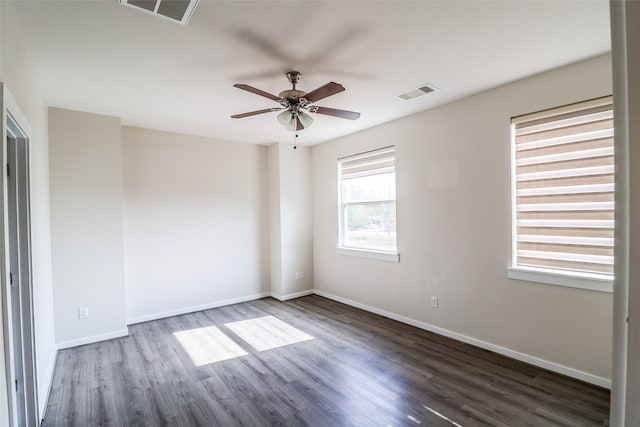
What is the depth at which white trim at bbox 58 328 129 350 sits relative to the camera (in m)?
3.44

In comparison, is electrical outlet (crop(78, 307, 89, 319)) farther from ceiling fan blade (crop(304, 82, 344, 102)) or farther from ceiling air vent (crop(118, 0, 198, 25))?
ceiling fan blade (crop(304, 82, 344, 102))

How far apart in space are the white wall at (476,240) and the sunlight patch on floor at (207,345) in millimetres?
2005

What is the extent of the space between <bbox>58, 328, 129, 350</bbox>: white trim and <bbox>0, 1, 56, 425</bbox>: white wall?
7.0 inches

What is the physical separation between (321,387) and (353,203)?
2.81 meters

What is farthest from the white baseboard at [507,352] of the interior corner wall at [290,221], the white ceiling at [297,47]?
the white ceiling at [297,47]

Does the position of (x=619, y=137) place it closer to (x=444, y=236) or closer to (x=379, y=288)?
(x=444, y=236)

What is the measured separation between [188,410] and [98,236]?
7.60ft

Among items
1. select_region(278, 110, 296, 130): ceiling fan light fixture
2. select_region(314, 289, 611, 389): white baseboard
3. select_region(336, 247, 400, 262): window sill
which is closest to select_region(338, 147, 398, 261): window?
select_region(336, 247, 400, 262): window sill

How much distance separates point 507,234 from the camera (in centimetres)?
303

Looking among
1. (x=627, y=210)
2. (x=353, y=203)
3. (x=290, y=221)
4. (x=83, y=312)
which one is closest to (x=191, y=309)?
(x=83, y=312)

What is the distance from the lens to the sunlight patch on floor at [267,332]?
3506mm

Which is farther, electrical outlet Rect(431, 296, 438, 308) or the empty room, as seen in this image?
electrical outlet Rect(431, 296, 438, 308)

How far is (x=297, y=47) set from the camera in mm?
2281

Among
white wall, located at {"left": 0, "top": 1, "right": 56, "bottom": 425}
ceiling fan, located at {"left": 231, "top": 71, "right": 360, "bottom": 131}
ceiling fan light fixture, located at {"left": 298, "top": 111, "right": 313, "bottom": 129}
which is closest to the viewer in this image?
white wall, located at {"left": 0, "top": 1, "right": 56, "bottom": 425}
